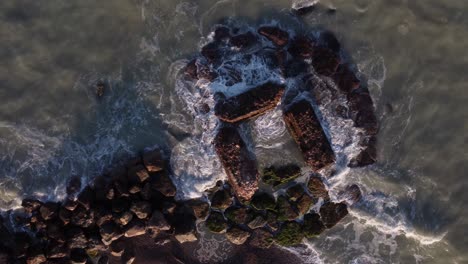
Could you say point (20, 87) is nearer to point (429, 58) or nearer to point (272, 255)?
point (272, 255)

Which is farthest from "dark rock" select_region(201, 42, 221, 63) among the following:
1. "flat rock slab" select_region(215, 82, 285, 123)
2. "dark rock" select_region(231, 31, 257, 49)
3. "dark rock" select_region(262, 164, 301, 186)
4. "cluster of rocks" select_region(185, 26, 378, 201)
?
"dark rock" select_region(262, 164, 301, 186)

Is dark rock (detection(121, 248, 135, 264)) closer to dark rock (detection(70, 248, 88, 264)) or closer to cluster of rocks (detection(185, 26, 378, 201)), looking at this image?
dark rock (detection(70, 248, 88, 264))

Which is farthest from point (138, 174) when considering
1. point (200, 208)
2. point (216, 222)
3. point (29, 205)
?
point (29, 205)

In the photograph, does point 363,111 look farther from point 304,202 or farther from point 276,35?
point 276,35

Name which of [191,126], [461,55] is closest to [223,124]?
[191,126]

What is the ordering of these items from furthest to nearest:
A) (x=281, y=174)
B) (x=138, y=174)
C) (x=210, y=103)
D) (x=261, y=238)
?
1. (x=261, y=238)
2. (x=281, y=174)
3. (x=210, y=103)
4. (x=138, y=174)

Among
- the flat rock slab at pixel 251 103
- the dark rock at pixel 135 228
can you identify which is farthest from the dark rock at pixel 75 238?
the flat rock slab at pixel 251 103

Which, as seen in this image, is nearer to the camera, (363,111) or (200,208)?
(363,111)
